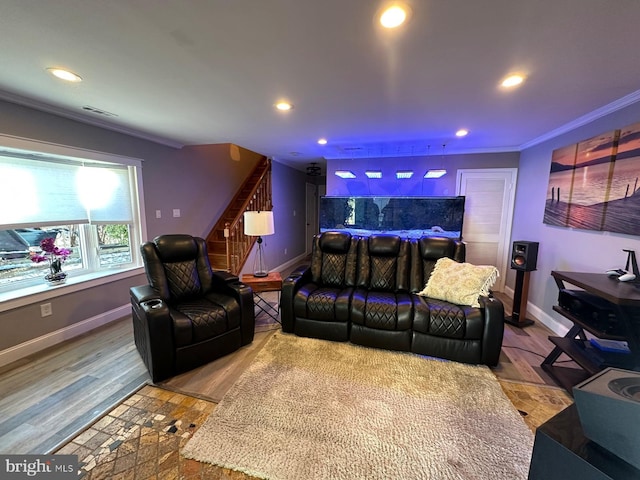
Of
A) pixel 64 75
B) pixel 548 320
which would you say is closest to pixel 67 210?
pixel 64 75

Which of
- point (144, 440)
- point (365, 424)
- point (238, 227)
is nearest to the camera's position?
point (144, 440)

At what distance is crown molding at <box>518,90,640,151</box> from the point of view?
2.13 metres

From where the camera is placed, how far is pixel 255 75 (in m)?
1.81

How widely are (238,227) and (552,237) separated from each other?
4.34 m

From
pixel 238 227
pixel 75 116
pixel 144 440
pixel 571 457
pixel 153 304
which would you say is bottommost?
pixel 144 440

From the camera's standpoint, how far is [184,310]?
2326 mm

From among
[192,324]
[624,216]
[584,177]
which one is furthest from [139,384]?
[584,177]

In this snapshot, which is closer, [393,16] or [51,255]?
[393,16]

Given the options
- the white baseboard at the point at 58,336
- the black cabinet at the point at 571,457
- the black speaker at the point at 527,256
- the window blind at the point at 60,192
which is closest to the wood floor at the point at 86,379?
the white baseboard at the point at 58,336

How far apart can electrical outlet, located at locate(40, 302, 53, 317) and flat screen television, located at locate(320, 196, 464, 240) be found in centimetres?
364

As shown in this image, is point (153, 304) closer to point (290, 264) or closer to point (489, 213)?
point (290, 264)

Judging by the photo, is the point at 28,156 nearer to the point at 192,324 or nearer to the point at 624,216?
the point at 192,324

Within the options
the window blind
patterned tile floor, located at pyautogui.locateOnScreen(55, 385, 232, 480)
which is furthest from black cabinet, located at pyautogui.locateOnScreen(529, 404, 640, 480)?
the window blind

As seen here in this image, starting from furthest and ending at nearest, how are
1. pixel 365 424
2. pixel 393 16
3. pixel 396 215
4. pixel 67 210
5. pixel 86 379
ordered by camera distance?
1. pixel 396 215
2. pixel 67 210
3. pixel 86 379
4. pixel 365 424
5. pixel 393 16
